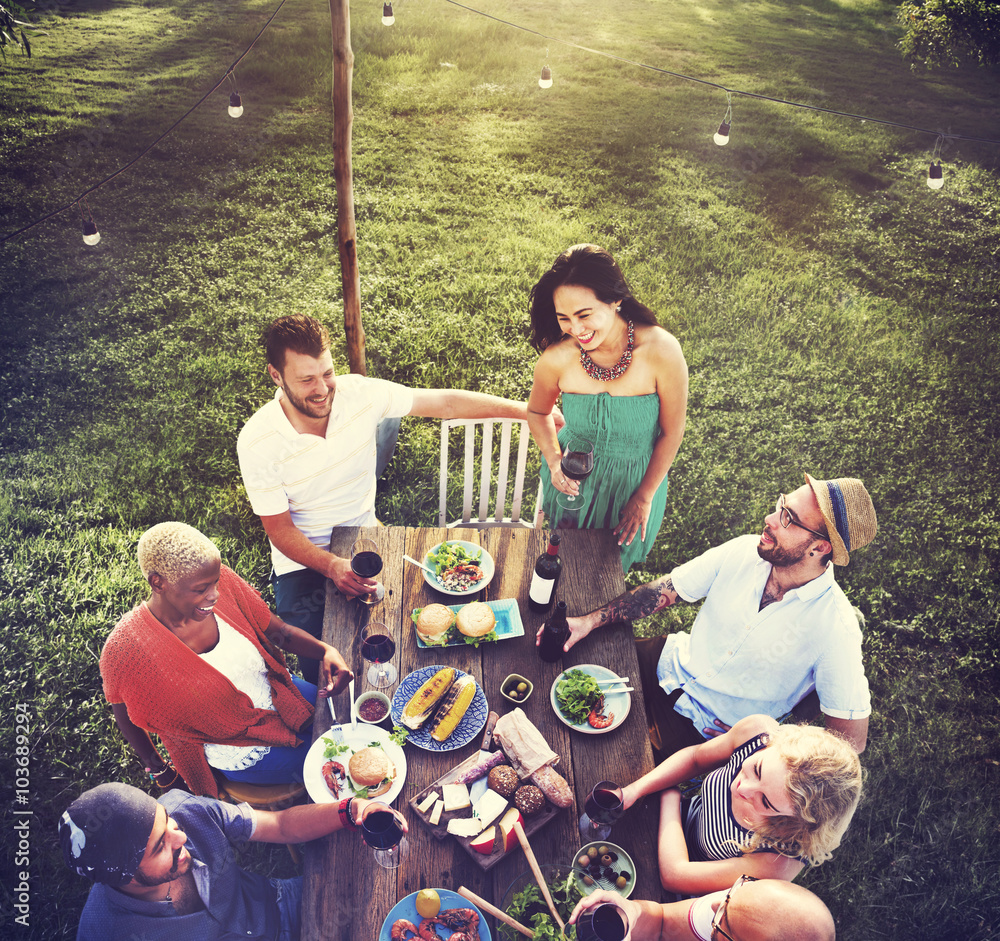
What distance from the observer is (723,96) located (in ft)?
34.6

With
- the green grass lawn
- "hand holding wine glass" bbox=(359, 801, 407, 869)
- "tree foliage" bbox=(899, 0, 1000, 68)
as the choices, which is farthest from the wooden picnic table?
"tree foliage" bbox=(899, 0, 1000, 68)

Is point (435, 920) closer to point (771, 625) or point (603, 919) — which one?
point (603, 919)

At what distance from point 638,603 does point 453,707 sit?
836mm

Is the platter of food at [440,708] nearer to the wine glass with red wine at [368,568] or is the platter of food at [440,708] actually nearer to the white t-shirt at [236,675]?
the wine glass with red wine at [368,568]

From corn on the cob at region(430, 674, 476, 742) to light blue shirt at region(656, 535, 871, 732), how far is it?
102 centimetres

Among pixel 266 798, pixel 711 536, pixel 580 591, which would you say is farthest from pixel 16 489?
pixel 711 536

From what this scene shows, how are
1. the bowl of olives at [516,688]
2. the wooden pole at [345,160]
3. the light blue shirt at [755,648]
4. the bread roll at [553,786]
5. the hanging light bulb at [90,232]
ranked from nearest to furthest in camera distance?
the bread roll at [553,786] → the bowl of olives at [516,688] → the light blue shirt at [755,648] → the wooden pole at [345,160] → the hanging light bulb at [90,232]

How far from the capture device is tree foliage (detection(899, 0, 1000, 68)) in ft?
32.8

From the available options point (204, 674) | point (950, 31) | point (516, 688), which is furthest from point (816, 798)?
point (950, 31)

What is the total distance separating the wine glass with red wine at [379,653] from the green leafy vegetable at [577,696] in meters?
A: 0.59

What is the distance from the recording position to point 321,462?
305cm

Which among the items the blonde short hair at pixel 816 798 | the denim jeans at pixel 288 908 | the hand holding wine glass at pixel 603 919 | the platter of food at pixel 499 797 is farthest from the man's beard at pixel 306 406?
the blonde short hair at pixel 816 798

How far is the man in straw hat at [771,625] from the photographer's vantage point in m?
2.44

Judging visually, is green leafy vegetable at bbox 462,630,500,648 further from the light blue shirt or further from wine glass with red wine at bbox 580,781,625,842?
the light blue shirt
